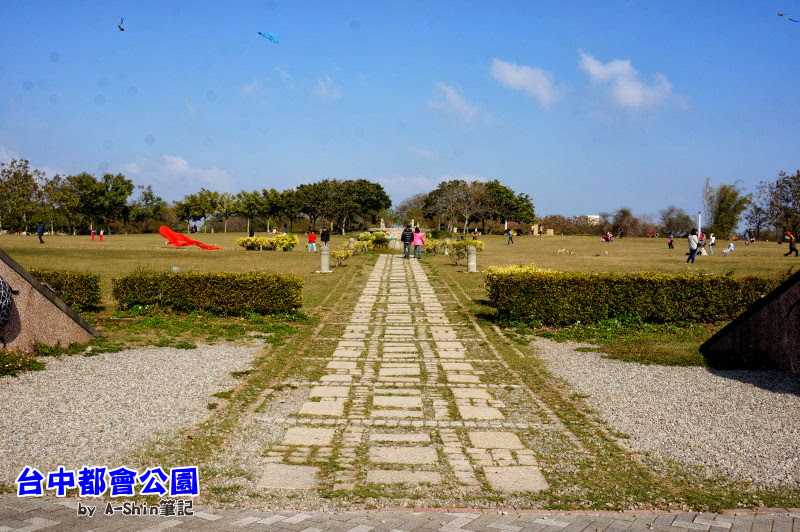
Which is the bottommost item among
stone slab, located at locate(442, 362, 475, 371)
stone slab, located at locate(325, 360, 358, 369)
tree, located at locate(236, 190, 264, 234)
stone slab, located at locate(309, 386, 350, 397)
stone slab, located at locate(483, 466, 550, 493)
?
stone slab, located at locate(483, 466, 550, 493)

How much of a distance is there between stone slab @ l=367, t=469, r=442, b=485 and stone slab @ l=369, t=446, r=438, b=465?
21 centimetres

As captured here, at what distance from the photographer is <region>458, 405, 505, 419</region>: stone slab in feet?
20.3

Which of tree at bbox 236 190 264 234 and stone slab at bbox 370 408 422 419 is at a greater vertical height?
tree at bbox 236 190 264 234

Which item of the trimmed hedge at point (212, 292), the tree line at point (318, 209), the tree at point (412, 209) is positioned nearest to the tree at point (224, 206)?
the tree line at point (318, 209)

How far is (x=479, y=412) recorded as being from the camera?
20.8 ft

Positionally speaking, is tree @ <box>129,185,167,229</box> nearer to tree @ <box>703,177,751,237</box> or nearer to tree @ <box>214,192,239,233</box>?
tree @ <box>214,192,239,233</box>

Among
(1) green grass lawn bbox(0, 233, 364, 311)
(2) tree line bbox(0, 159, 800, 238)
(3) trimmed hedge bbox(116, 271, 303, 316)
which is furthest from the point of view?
(2) tree line bbox(0, 159, 800, 238)

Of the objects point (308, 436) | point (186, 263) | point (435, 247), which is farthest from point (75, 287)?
point (435, 247)

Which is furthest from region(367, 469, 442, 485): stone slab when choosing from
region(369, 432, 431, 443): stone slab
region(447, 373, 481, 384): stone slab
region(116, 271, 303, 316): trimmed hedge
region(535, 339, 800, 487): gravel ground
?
region(116, 271, 303, 316): trimmed hedge

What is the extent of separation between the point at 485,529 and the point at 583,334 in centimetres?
798

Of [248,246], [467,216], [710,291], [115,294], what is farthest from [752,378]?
[467,216]

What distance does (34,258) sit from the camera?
25.5 meters

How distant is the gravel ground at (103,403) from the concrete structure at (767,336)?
7.12m

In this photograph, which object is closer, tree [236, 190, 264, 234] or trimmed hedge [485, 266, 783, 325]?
trimmed hedge [485, 266, 783, 325]
